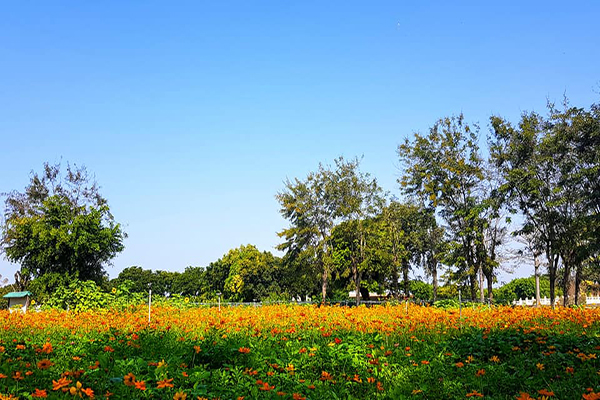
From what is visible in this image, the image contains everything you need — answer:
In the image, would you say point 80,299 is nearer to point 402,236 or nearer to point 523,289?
point 402,236

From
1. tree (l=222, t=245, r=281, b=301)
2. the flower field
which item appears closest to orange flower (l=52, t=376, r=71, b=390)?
the flower field

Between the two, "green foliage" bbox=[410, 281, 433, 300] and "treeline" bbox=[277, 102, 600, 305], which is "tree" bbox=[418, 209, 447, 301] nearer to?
"treeline" bbox=[277, 102, 600, 305]

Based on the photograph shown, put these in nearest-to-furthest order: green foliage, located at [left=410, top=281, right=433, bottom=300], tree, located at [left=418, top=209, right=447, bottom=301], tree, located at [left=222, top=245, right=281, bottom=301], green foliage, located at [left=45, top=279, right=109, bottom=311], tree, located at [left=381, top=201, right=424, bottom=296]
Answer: green foliage, located at [left=45, top=279, right=109, bottom=311] → tree, located at [left=418, top=209, right=447, bottom=301] → tree, located at [left=381, top=201, right=424, bottom=296] → tree, located at [left=222, top=245, right=281, bottom=301] → green foliage, located at [left=410, top=281, right=433, bottom=300]

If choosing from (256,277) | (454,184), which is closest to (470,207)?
(454,184)

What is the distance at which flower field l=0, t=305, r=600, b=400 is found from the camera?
439 centimetres

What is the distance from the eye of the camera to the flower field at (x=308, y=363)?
14.4 ft

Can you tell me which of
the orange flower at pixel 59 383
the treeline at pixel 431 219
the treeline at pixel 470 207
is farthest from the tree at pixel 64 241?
the orange flower at pixel 59 383

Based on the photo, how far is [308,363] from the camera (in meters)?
6.18

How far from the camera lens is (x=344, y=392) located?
16.6 feet

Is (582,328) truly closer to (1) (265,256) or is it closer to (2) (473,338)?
(2) (473,338)

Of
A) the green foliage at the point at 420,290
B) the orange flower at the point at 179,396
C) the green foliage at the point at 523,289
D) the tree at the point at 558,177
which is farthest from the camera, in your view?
the green foliage at the point at 523,289

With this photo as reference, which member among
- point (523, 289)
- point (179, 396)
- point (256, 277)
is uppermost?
point (179, 396)

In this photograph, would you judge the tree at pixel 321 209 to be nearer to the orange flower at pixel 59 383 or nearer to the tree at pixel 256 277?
the tree at pixel 256 277

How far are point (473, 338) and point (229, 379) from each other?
4806 millimetres
